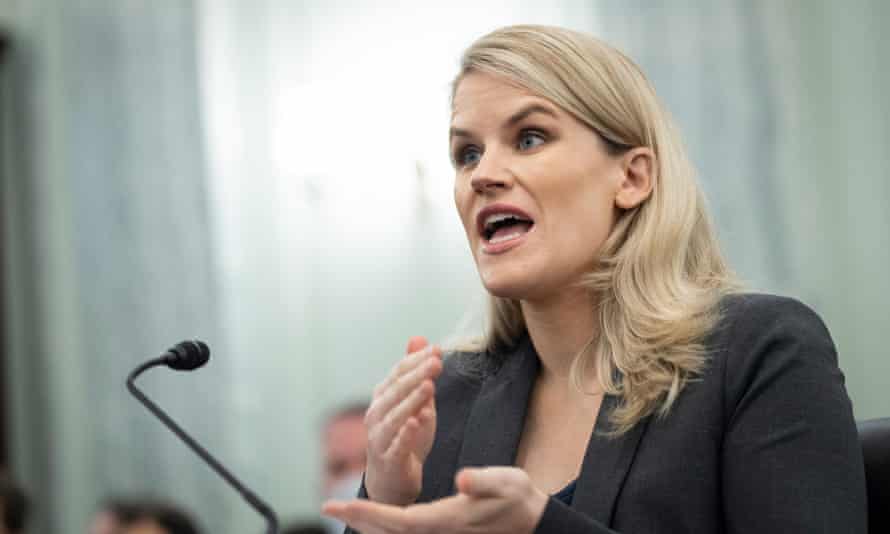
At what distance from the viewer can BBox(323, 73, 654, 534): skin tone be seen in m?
1.65

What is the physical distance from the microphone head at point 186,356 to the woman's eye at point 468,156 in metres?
0.51

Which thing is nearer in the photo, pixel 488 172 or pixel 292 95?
pixel 488 172

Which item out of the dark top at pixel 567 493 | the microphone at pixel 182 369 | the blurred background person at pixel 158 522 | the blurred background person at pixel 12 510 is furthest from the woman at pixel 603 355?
the blurred background person at pixel 12 510

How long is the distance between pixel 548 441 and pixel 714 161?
76.5 inches

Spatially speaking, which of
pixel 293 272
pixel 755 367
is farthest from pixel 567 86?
pixel 293 272

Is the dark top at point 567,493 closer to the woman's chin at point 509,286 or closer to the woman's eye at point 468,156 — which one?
the woman's chin at point 509,286

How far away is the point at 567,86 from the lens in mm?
1680

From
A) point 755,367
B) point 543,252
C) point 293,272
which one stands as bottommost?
point 293,272

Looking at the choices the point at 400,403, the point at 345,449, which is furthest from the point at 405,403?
the point at 345,449

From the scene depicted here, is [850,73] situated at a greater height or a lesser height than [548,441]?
greater

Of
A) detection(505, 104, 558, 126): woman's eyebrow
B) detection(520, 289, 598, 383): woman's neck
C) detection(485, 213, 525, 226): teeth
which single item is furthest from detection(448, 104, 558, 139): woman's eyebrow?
detection(520, 289, 598, 383): woman's neck

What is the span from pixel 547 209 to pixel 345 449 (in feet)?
6.89

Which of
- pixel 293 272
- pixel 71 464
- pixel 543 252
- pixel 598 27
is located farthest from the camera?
pixel 71 464

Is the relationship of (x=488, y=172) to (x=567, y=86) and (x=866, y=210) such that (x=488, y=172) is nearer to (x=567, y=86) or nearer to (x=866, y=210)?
(x=567, y=86)
